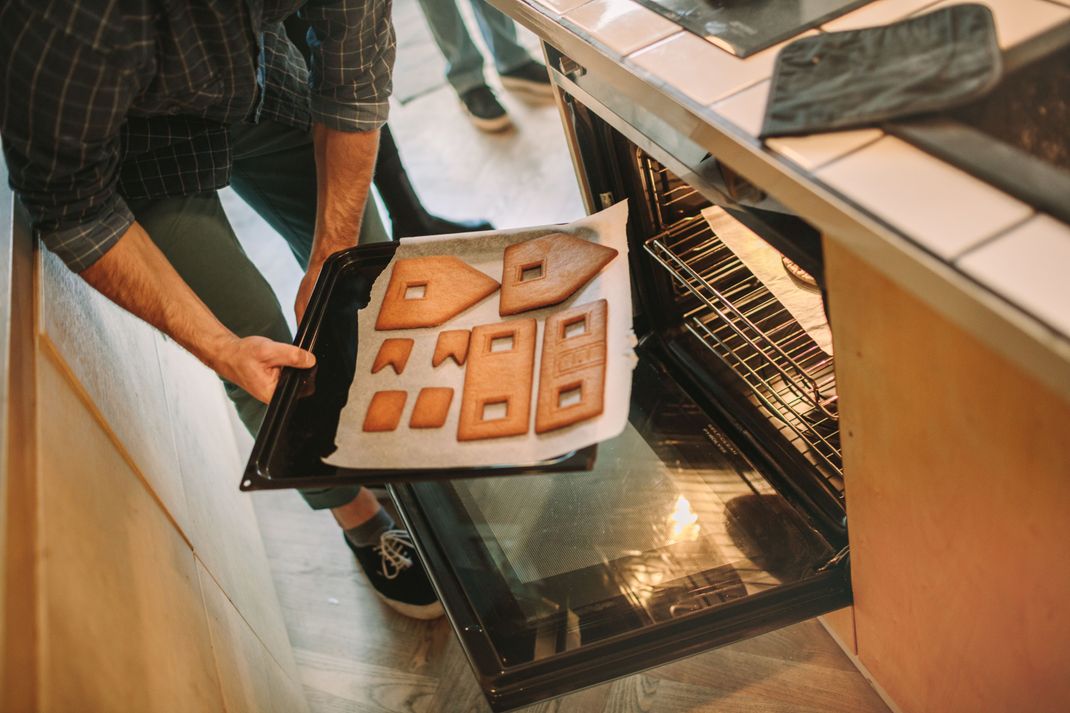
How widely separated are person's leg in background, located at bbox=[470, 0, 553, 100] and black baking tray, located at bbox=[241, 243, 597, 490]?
5.55ft

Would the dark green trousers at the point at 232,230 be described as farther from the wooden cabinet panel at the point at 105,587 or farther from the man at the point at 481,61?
the man at the point at 481,61

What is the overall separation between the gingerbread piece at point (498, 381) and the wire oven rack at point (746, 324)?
295 millimetres

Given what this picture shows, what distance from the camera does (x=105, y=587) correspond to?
2.58 ft

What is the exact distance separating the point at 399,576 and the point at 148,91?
3.05ft

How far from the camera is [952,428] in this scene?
715mm

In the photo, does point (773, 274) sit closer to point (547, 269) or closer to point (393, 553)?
point (547, 269)

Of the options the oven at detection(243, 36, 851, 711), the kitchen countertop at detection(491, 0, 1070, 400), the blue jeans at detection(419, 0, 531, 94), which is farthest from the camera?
the blue jeans at detection(419, 0, 531, 94)

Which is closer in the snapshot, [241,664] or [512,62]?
[241,664]

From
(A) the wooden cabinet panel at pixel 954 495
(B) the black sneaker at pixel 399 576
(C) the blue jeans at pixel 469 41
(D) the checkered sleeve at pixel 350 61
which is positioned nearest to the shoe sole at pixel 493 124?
(C) the blue jeans at pixel 469 41

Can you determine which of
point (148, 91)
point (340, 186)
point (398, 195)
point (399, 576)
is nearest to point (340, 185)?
point (340, 186)

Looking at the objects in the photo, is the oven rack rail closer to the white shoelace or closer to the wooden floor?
the wooden floor

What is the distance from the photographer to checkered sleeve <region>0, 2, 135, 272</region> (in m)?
0.89

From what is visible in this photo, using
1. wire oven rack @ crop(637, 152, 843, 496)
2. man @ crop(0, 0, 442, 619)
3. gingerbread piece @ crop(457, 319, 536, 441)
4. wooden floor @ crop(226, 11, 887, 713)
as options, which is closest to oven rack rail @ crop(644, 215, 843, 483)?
wire oven rack @ crop(637, 152, 843, 496)

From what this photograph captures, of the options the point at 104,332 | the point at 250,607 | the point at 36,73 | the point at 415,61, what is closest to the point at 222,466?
the point at 250,607
